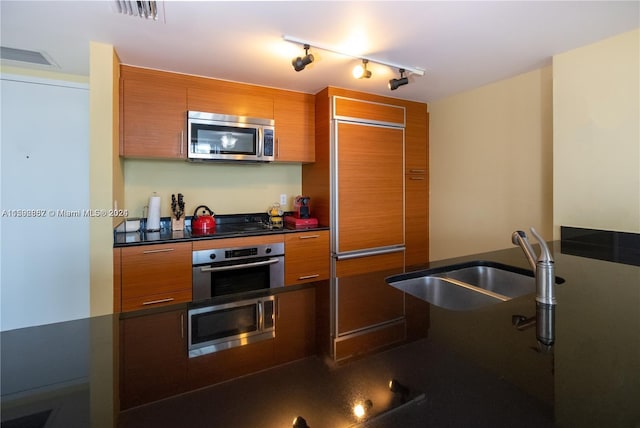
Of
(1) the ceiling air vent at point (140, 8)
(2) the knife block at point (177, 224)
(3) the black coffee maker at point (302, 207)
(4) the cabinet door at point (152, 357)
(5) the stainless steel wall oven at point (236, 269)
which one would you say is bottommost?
(5) the stainless steel wall oven at point (236, 269)

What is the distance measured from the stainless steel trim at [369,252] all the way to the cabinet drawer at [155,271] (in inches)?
49.1

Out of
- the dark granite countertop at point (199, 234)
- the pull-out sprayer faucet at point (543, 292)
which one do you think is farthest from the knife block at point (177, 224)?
the pull-out sprayer faucet at point (543, 292)

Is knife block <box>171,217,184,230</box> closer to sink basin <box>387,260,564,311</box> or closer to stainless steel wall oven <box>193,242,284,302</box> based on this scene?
stainless steel wall oven <box>193,242,284,302</box>

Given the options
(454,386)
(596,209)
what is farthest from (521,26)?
(454,386)

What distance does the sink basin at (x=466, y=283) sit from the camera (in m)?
1.30

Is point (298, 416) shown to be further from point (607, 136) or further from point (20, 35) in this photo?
point (20, 35)

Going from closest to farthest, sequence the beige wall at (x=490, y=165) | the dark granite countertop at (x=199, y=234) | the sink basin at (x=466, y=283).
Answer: the sink basin at (x=466, y=283), the dark granite countertop at (x=199, y=234), the beige wall at (x=490, y=165)

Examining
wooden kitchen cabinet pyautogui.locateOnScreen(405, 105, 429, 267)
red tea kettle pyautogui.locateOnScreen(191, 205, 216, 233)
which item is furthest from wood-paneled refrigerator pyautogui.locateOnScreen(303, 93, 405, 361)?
red tea kettle pyautogui.locateOnScreen(191, 205, 216, 233)

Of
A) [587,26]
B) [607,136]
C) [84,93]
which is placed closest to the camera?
[587,26]

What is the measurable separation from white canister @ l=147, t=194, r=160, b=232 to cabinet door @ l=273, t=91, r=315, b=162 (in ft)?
3.45

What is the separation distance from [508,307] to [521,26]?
170 cm

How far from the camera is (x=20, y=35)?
6.16 ft

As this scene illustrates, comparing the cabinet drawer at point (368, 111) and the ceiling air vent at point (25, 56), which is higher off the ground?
the ceiling air vent at point (25, 56)

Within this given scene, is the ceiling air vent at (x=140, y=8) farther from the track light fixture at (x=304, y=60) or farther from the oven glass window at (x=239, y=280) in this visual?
the oven glass window at (x=239, y=280)
